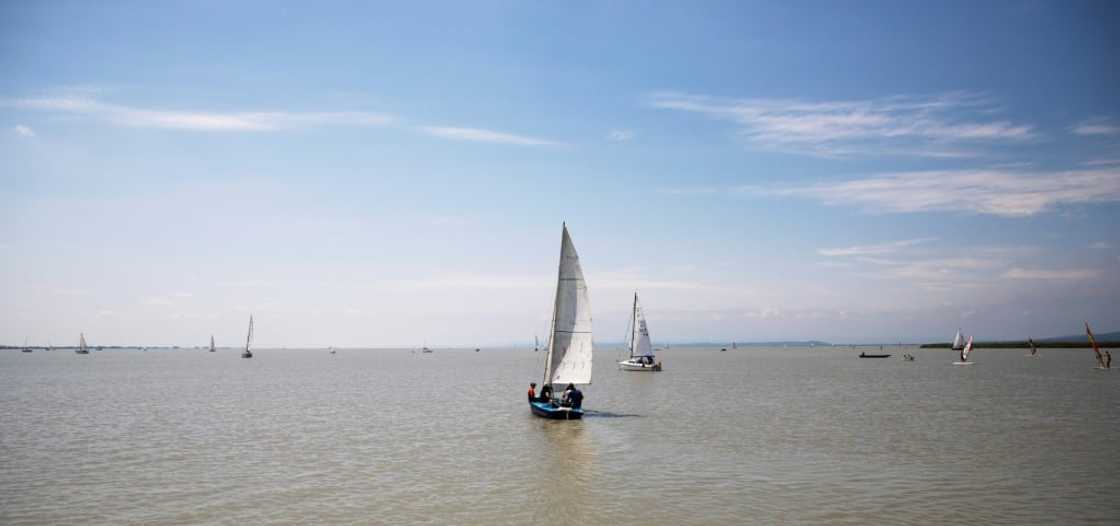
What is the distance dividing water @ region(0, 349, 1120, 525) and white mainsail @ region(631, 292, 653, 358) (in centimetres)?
4892

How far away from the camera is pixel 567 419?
46.5 metres

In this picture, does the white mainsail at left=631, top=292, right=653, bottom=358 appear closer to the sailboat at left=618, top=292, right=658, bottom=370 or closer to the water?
the sailboat at left=618, top=292, right=658, bottom=370

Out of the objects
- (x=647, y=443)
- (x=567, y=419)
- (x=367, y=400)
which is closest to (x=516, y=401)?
(x=367, y=400)

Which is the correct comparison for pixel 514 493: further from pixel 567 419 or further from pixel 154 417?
pixel 154 417

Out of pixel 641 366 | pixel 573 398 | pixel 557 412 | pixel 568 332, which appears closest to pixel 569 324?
pixel 568 332

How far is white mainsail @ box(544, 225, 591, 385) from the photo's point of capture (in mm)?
45969

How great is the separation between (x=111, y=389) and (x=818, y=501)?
8982 cm

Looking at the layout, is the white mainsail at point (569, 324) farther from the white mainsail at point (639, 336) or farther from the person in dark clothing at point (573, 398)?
the white mainsail at point (639, 336)

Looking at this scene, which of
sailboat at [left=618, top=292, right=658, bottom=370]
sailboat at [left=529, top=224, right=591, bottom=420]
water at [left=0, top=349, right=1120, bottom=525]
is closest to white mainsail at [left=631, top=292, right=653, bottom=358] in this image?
sailboat at [left=618, top=292, right=658, bottom=370]

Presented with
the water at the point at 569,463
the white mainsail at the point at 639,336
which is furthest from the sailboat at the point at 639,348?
the water at the point at 569,463

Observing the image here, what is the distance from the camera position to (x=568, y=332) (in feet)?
152

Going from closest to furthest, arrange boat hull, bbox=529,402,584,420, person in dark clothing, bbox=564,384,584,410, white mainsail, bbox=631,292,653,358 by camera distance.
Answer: boat hull, bbox=529,402,584,420, person in dark clothing, bbox=564,384,584,410, white mainsail, bbox=631,292,653,358

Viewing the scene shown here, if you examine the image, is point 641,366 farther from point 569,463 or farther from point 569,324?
point 569,463

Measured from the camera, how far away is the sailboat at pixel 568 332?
151ft
